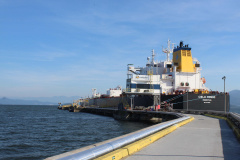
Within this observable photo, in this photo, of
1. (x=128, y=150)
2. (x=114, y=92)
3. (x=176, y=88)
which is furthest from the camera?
(x=114, y=92)

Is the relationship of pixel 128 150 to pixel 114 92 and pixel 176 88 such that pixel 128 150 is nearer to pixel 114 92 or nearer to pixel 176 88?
pixel 176 88

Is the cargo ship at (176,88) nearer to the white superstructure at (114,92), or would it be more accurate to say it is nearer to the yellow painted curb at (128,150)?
the yellow painted curb at (128,150)

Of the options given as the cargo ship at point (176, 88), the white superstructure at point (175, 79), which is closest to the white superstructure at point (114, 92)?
the cargo ship at point (176, 88)

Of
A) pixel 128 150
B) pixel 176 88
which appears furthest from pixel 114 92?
pixel 128 150

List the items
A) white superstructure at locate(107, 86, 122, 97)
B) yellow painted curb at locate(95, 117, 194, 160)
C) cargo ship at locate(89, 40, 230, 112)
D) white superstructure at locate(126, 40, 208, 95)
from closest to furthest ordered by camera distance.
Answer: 1. yellow painted curb at locate(95, 117, 194, 160)
2. cargo ship at locate(89, 40, 230, 112)
3. white superstructure at locate(126, 40, 208, 95)
4. white superstructure at locate(107, 86, 122, 97)

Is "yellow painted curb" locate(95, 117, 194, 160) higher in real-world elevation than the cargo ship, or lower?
lower

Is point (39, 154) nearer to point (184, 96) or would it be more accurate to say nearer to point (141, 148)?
point (141, 148)

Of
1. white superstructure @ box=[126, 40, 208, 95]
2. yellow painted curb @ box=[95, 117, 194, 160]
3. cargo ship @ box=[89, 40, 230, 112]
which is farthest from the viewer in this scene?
white superstructure @ box=[126, 40, 208, 95]

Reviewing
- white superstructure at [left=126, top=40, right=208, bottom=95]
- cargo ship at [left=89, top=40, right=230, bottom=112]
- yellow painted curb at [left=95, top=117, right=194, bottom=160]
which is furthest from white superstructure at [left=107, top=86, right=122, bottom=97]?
yellow painted curb at [left=95, top=117, right=194, bottom=160]

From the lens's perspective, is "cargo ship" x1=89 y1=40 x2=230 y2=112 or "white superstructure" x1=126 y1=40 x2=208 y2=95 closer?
"cargo ship" x1=89 y1=40 x2=230 y2=112

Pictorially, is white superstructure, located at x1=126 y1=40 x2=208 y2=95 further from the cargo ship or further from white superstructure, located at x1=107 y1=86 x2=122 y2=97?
white superstructure, located at x1=107 y1=86 x2=122 y2=97

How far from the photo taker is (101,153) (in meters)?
7.71

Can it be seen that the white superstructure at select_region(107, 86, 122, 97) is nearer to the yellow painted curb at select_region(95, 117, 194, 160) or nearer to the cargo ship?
the cargo ship

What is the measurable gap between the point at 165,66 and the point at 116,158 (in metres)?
44.2
